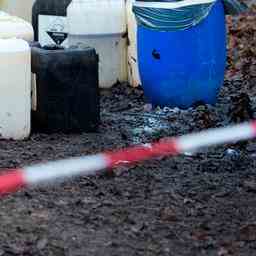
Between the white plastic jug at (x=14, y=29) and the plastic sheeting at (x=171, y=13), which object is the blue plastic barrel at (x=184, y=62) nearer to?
the plastic sheeting at (x=171, y=13)

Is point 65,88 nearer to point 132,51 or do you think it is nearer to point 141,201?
point 141,201

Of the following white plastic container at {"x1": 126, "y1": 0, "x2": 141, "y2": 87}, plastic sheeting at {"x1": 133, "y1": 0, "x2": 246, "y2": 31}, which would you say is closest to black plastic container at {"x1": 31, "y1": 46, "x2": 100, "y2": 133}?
plastic sheeting at {"x1": 133, "y1": 0, "x2": 246, "y2": 31}

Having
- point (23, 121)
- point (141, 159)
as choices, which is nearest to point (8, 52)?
point (23, 121)

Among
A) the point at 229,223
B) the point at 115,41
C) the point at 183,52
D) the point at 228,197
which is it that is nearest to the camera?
the point at 229,223

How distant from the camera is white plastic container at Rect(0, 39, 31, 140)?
5.62 metres

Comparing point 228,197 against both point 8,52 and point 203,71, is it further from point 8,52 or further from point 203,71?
point 203,71

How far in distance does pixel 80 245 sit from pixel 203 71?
10.3ft

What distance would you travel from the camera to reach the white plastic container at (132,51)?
7329mm

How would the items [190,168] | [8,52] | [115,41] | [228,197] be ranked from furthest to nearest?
[115,41] → [8,52] → [190,168] → [228,197]

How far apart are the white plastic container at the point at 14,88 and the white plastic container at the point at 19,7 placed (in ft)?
9.09

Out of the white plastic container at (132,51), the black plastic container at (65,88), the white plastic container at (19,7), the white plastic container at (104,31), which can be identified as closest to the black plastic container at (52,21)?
the white plastic container at (104,31)

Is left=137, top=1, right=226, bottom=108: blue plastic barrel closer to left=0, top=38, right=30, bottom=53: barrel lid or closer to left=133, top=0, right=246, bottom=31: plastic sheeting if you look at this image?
left=133, top=0, right=246, bottom=31: plastic sheeting

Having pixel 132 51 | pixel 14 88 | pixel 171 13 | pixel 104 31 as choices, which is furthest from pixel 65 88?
pixel 132 51

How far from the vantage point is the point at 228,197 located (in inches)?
185
